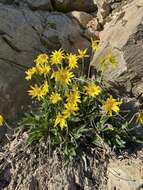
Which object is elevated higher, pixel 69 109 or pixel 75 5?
pixel 75 5

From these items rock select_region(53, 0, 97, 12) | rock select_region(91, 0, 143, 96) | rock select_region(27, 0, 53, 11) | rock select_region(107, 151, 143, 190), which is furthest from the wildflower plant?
rock select_region(53, 0, 97, 12)

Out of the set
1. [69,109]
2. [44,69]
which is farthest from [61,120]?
[44,69]

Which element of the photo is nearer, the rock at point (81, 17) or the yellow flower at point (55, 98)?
the yellow flower at point (55, 98)

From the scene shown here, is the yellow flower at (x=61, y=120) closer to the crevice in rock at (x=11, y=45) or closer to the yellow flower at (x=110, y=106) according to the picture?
the yellow flower at (x=110, y=106)

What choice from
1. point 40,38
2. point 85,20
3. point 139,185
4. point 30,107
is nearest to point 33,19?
point 40,38

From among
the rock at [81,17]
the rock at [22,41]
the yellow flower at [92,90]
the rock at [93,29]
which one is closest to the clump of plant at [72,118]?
the yellow flower at [92,90]

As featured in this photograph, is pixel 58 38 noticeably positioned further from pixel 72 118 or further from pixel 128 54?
pixel 72 118
